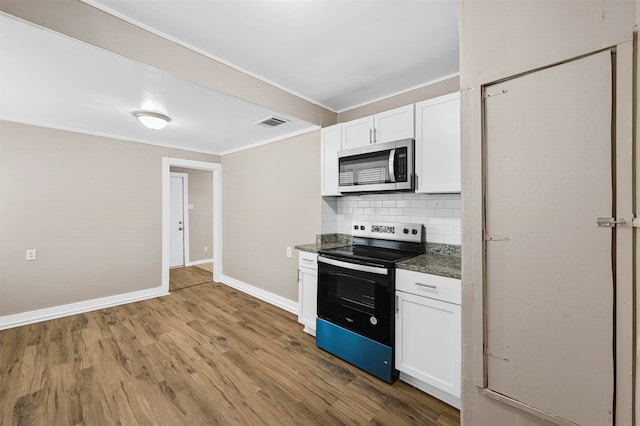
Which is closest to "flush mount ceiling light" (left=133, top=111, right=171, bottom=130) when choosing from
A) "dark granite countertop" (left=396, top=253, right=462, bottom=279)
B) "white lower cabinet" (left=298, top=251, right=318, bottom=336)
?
"white lower cabinet" (left=298, top=251, right=318, bottom=336)

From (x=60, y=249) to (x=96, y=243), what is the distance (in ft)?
1.16

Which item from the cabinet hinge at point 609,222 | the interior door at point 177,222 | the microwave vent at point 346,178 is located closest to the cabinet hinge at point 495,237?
the cabinet hinge at point 609,222

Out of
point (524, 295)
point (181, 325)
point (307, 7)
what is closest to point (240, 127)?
point (307, 7)

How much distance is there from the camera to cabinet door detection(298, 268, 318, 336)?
2.72 meters

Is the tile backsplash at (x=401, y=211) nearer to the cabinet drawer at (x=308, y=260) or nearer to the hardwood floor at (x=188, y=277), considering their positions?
the cabinet drawer at (x=308, y=260)

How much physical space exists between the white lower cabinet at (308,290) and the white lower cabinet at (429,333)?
3.08ft

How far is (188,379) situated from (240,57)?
2561 mm

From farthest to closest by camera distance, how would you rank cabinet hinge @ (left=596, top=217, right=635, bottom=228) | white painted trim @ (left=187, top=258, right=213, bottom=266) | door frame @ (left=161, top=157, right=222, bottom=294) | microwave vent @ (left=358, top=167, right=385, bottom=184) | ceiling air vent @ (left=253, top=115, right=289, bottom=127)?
white painted trim @ (left=187, top=258, right=213, bottom=266), door frame @ (left=161, top=157, right=222, bottom=294), ceiling air vent @ (left=253, top=115, right=289, bottom=127), microwave vent @ (left=358, top=167, right=385, bottom=184), cabinet hinge @ (left=596, top=217, right=635, bottom=228)

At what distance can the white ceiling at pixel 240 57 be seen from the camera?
1.57m

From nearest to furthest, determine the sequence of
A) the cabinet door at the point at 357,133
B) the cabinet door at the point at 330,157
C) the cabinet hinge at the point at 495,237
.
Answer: the cabinet hinge at the point at 495,237 < the cabinet door at the point at 357,133 < the cabinet door at the point at 330,157

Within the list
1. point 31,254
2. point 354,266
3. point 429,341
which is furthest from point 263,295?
point 31,254

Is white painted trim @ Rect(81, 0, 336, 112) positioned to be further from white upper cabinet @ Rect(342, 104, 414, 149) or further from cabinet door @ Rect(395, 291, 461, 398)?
cabinet door @ Rect(395, 291, 461, 398)

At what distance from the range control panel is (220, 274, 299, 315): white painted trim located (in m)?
1.35

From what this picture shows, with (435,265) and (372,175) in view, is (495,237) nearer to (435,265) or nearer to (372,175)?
(435,265)
